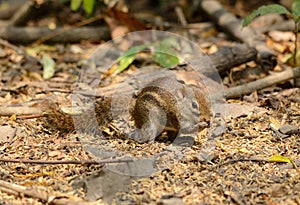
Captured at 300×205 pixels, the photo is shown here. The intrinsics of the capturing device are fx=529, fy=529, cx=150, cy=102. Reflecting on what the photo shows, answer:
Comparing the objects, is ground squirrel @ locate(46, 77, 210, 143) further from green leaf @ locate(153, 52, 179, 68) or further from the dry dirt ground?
green leaf @ locate(153, 52, 179, 68)

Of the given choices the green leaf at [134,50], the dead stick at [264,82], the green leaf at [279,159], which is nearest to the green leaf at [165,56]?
the green leaf at [134,50]

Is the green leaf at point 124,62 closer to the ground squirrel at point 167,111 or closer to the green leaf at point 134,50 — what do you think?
the green leaf at point 134,50

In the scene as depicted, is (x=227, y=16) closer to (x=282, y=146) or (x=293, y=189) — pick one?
(x=282, y=146)

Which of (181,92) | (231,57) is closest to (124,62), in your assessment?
(231,57)

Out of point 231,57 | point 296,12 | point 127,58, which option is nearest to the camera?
point 296,12

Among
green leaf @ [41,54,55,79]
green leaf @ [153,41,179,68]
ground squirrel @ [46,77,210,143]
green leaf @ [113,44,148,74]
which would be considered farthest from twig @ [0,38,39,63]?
ground squirrel @ [46,77,210,143]

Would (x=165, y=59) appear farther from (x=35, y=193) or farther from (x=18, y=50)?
(x=35, y=193)
